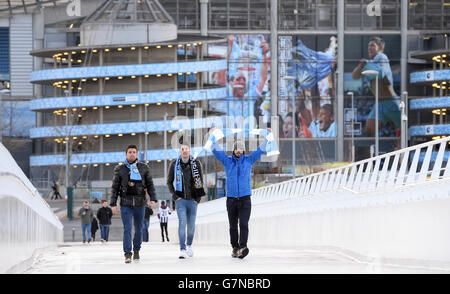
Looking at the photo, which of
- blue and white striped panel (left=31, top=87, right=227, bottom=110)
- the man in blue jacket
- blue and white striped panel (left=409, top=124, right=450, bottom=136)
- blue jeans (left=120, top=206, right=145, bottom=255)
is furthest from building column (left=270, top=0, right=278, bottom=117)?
blue jeans (left=120, top=206, right=145, bottom=255)

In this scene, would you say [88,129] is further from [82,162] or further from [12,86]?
[12,86]

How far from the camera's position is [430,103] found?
329 feet

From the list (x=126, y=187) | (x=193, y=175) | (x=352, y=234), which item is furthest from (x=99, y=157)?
(x=126, y=187)

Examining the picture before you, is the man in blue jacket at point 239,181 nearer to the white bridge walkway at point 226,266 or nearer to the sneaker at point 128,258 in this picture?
the white bridge walkway at point 226,266

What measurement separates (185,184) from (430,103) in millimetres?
88006

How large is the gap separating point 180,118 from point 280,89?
18.8 meters

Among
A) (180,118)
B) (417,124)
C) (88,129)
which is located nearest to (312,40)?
(417,124)

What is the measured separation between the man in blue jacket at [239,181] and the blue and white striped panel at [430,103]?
282 ft

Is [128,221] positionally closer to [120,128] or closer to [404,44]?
[120,128]

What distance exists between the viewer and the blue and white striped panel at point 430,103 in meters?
98.7

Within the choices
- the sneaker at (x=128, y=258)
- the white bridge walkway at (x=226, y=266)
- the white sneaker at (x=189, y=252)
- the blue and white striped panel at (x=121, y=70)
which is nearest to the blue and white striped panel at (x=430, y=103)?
the blue and white striped panel at (x=121, y=70)

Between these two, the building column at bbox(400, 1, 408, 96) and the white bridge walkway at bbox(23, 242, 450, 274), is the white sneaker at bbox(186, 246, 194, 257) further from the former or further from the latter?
the building column at bbox(400, 1, 408, 96)

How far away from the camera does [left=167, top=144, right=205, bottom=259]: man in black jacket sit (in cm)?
1504
